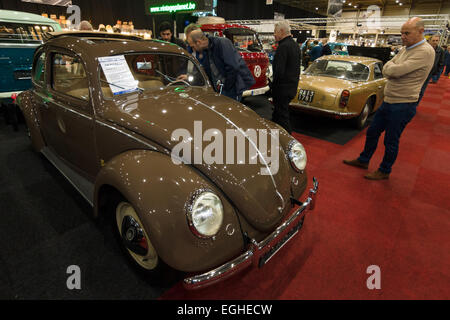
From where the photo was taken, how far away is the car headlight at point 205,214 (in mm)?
1376

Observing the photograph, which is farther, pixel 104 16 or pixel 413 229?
pixel 104 16

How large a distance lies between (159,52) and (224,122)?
1.08 meters

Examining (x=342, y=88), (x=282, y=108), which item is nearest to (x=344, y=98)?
(x=342, y=88)

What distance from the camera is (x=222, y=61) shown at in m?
3.34

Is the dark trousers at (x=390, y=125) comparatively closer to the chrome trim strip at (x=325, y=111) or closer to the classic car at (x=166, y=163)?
the chrome trim strip at (x=325, y=111)

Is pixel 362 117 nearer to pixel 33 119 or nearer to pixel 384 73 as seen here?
pixel 384 73

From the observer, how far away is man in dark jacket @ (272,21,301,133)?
344cm

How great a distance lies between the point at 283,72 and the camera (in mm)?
3580

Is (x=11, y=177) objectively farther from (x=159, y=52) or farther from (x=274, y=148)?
(x=274, y=148)

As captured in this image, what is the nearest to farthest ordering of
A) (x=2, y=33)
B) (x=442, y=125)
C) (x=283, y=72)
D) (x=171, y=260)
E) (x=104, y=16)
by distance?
(x=171, y=260), (x=283, y=72), (x=2, y=33), (x=442, y=125), (x=104, y=16)

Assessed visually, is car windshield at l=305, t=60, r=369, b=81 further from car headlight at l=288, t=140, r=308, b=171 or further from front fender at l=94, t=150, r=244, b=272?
front fender at l=94, t=150, r=244, b=272

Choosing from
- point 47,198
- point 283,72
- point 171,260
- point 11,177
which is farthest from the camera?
point 283,72

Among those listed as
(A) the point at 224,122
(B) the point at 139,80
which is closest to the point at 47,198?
(B) the point at 139,80

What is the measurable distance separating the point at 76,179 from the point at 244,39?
559 centimetres
